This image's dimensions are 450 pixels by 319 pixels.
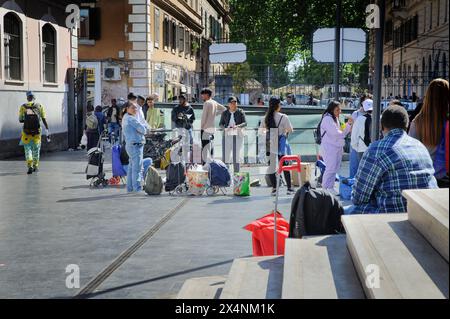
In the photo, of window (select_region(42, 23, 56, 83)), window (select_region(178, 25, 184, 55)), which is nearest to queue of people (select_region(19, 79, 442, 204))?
window (select_region(42, 23, 56, 83))

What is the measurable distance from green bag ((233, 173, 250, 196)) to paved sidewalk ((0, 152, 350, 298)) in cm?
25

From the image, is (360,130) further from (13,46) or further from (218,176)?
(13,46)

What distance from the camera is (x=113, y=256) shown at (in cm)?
838

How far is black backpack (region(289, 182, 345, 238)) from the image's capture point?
20.1ft

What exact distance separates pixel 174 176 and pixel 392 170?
8340 millimetres

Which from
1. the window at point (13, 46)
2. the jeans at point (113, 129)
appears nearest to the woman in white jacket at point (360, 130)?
the window at point (13, 46)

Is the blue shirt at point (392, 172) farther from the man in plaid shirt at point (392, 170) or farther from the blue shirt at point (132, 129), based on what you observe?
the blue shirt at point (132, 129)

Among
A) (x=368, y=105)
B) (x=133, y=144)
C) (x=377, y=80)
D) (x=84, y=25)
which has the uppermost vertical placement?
(x=84, y=25)

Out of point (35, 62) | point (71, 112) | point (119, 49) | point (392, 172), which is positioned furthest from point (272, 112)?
point (119, 49)

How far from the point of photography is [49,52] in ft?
85.9
